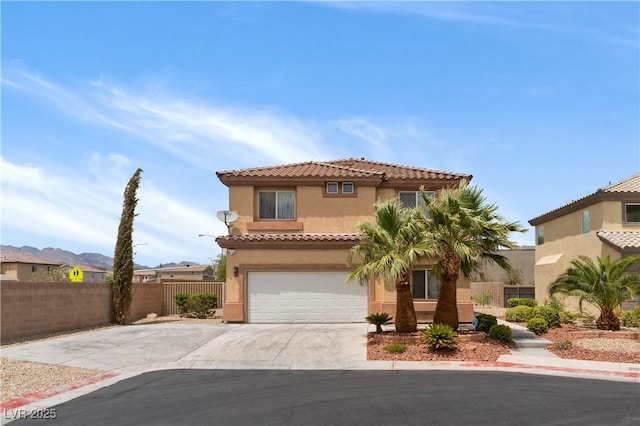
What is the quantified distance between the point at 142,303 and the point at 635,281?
21.3m

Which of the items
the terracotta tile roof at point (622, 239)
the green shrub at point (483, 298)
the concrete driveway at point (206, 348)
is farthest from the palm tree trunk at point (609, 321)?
the green shrub at point (483, 298)

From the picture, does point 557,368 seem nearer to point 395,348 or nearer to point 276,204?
point 395,348

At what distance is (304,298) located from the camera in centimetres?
2558

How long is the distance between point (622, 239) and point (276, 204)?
15.5 m

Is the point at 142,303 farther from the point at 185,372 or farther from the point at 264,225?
the point at 185,372

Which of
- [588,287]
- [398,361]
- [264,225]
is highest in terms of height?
[264,225]

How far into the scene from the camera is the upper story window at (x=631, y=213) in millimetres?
28000

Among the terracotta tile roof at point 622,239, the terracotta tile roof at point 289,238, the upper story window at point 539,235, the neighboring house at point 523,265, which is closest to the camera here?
the terracotta tile roof at point 289,238

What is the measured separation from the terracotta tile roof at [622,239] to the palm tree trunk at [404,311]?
12.0 meters

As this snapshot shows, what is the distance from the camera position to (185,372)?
50.8 ft

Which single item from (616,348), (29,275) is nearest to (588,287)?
(616,348)

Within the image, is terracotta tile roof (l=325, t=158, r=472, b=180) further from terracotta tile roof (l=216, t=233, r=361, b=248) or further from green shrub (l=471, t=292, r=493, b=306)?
green shrub (l=471, t=292, r=493, b=306)

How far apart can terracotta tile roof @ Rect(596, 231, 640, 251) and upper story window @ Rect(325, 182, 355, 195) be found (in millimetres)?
11576

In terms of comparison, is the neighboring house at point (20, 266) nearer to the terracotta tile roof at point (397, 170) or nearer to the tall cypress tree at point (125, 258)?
the tall cypress tree at point (125, 258)
